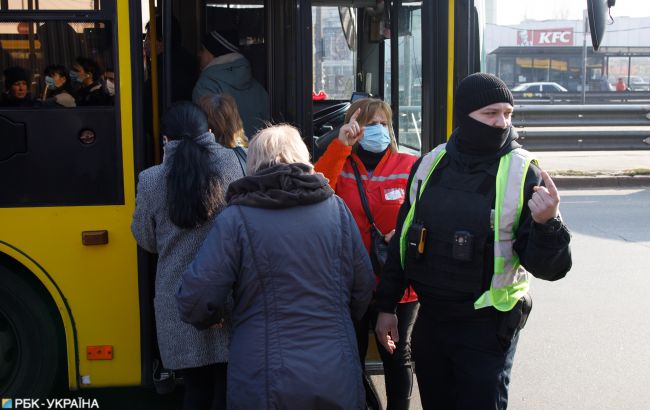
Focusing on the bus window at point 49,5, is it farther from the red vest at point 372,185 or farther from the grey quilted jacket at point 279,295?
the grey quilted jacket at point 279,295

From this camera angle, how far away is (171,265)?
3.44 metres

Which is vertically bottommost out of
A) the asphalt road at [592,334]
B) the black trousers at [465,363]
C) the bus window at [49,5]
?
the asphalt road at [592,334]

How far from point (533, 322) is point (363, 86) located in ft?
7.49

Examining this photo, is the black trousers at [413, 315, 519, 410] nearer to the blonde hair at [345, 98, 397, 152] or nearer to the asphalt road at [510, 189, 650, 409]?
the blonde hair at [345, 98, 397, 152]

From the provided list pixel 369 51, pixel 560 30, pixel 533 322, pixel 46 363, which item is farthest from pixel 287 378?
pixel 560 30

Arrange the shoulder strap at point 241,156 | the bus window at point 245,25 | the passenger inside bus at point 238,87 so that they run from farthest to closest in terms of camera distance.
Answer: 1. the bus window at point 245,25
2. the passenger inside bus at point 238,87
3. the shoulder strap at point 241,156

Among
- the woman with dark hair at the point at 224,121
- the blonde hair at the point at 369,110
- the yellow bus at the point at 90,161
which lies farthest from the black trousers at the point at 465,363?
A: the yellow bus at the point at 90,161

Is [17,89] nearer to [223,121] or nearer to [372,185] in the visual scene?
[223,121]

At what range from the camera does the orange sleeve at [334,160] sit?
12.4ft

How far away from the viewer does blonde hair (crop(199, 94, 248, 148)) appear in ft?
12.6

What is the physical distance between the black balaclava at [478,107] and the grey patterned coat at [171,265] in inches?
41.1

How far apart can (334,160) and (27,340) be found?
1.77m

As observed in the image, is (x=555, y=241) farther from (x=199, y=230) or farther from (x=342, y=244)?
(x=199, y=230)

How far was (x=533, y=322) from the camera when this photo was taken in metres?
6.42
